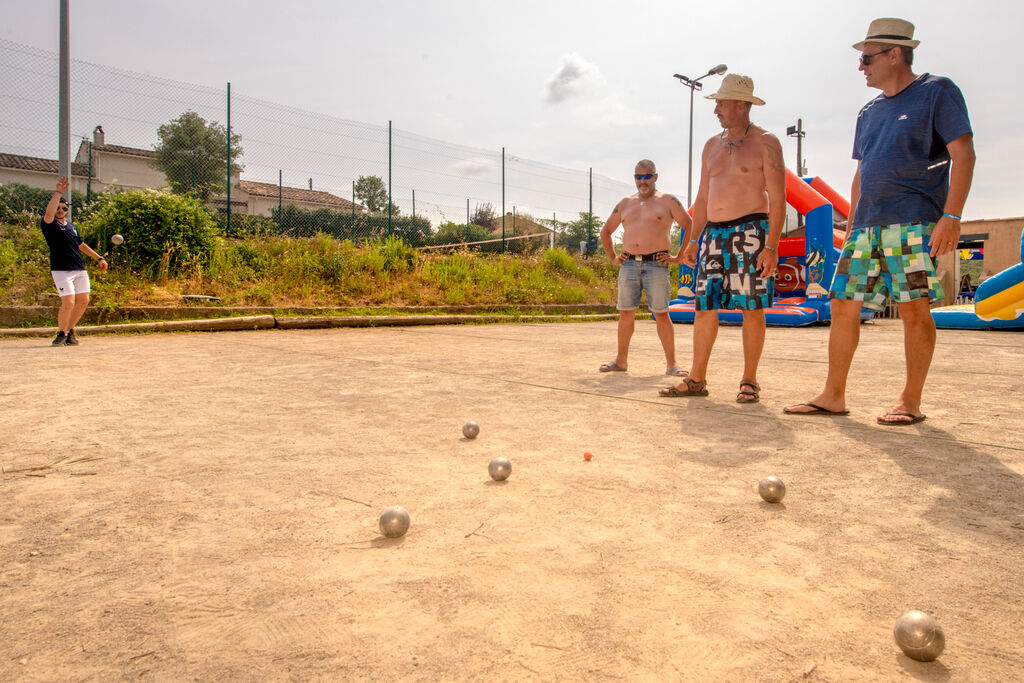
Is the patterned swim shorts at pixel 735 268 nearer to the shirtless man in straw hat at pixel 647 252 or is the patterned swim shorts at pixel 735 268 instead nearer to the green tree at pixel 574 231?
the shirtless man in straw hat at pixel 647 252

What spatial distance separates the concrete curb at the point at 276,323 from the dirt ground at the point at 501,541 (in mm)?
4919

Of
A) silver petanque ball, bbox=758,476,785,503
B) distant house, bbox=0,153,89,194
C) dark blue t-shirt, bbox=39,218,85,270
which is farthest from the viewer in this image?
distant house, bbox=0,153,89,194

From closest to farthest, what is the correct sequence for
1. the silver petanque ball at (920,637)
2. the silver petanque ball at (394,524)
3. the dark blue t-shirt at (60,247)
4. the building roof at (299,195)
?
the silver petanque ball at (920,637) < the silver petanque ball at (394,524) < the dark blue t-shirt at (60,247) < the building roof at (299,195)

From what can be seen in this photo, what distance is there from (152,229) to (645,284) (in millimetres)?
8297

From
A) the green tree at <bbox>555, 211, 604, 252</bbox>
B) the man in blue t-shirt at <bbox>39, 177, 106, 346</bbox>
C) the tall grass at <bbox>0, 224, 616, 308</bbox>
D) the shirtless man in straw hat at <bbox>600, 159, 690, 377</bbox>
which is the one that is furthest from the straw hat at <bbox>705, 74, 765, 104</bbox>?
the green tree at <bbox>555, 211, 604, 252</bbox>

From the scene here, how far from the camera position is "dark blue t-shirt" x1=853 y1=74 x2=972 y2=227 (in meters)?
3.16

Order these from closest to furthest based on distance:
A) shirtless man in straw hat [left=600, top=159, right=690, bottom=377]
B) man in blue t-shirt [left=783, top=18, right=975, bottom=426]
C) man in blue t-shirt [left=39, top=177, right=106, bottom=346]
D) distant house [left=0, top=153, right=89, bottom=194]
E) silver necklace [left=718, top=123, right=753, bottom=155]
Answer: man in blue t-shirt [left=783, top=18, right=975, bottom=426] → silver necklace [left=718, top=123, right=753, bottom=155] → shirtless man in straw hat [left=600, top=159, right=690, bottom=377] → man in blue t-shirt [left=39, top=177, right=106, bottom=346] → distant house [left=0, top=153, right=89, bottom=194]

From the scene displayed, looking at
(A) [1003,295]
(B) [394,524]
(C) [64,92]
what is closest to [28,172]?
(C) [64,92]

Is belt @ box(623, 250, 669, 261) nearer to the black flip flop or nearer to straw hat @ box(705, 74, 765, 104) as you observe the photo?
straw hat @ box(705, 74, 765, 104)

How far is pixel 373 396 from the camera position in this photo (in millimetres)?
3986

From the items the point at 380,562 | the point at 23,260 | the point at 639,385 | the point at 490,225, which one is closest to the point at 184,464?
the point at 380,562

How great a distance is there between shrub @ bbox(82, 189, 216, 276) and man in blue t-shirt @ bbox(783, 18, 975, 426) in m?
9.78

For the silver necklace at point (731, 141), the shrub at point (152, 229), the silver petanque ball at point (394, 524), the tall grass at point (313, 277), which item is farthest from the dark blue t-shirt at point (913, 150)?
the shrub at point (152, 229)

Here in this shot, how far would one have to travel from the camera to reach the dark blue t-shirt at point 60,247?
711 cm
